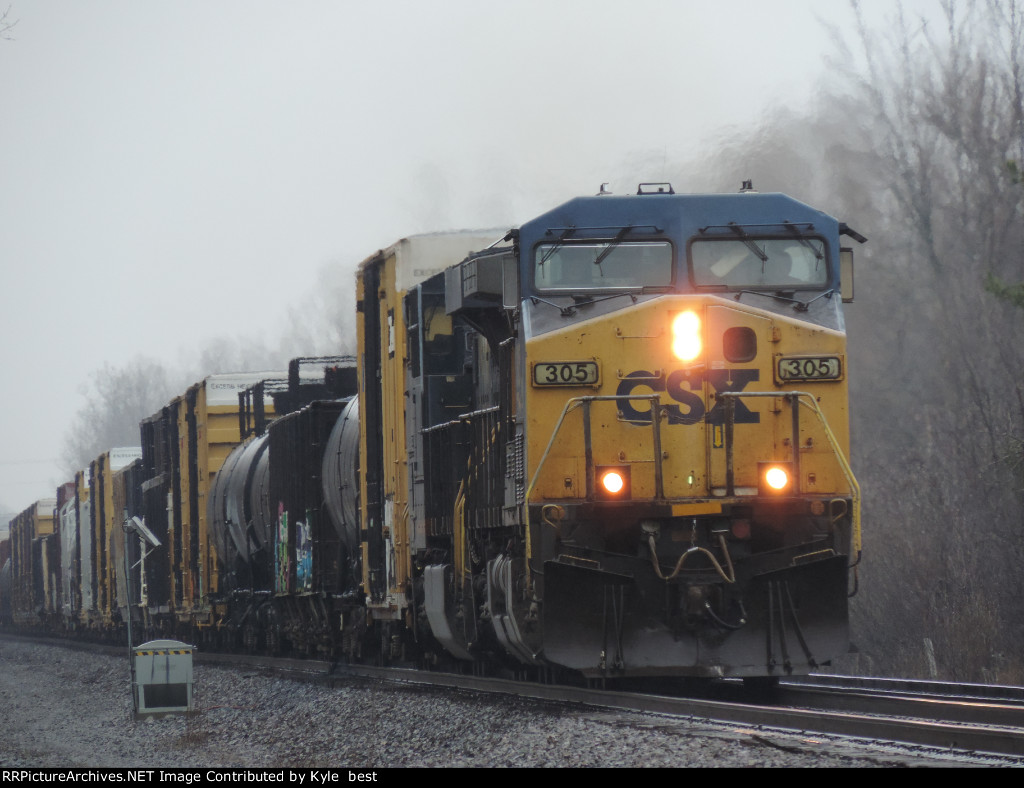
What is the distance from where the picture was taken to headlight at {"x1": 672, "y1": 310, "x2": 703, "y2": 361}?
9.69 metres

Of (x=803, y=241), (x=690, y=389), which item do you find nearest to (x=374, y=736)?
(x=690, y=389)

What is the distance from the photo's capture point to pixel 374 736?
9633mm

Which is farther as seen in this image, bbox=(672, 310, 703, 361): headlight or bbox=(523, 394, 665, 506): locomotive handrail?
bbox=(672, 310, 703, 361): headlight

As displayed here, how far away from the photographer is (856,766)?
6.30 m

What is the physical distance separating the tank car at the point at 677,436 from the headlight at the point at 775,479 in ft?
0.05

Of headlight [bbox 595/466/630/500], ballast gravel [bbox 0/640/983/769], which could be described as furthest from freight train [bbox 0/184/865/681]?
ballast gravel [bbox 0/640/983/769]

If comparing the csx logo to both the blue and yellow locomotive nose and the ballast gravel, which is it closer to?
the blue and yellow locomotive nose

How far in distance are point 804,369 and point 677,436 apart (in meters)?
0.97

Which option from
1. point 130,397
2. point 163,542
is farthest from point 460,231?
point 130,397

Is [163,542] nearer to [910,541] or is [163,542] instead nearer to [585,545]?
[910,541]

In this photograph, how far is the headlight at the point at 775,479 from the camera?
954 centimetres

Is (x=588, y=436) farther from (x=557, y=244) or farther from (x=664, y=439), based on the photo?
(x=557, y=244)

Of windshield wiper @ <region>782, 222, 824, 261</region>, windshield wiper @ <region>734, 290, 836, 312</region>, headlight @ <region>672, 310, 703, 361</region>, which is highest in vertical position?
windshield wiper @ <region>782, 222, 824, 261</region>

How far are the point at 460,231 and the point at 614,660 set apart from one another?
224 inches
